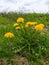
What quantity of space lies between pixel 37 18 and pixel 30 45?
8.62 ft

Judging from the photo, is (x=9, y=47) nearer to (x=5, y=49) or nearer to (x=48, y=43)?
(x=5, y=49)

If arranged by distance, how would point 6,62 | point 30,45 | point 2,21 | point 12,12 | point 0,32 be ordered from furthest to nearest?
point 12,12, point 2,21, point 0,32, point 30,45, point 6,62

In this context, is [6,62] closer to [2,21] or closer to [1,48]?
[1,48]

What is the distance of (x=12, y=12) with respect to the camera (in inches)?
317

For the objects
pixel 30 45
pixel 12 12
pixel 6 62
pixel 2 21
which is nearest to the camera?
pixel 6 62

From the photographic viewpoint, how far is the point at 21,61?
4.92 meters

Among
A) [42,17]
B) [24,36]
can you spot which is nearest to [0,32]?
[24,36]

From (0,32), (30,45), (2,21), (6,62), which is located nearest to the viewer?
(6,62)

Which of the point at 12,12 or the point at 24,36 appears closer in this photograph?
the point at 24,36

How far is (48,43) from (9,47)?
0.71m

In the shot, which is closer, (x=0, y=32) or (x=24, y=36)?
(x=24, y=36)

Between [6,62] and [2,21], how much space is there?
2750 millimetres

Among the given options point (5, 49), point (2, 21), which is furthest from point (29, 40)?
point (2, 21)

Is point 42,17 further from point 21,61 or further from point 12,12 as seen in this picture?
point 21,61
